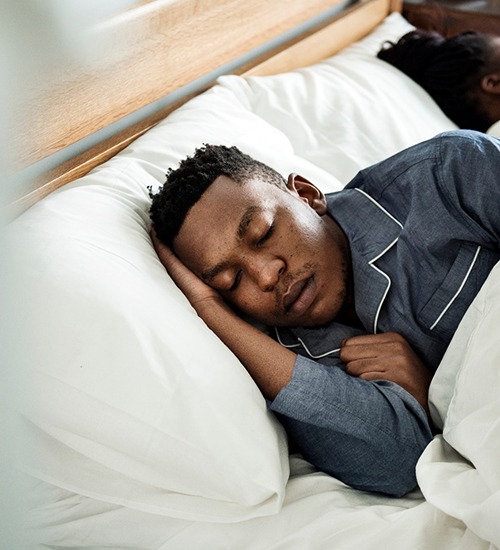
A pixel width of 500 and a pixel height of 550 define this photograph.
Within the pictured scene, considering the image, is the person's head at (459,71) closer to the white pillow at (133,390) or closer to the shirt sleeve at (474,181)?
the shirt sleeve at (474,181)

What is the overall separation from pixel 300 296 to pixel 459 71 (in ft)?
3.46

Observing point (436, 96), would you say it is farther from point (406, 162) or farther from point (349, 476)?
point (349, 476)

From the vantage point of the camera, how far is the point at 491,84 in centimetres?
168

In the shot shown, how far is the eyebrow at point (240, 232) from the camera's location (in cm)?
93

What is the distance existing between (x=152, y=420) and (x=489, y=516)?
34cm

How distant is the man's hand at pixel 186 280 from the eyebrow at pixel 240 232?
1cm

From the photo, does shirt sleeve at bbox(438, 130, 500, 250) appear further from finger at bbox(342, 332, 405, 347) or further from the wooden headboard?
the wooden headboard

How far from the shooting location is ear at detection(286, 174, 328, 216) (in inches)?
42.2

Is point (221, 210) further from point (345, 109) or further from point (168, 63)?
point (345, 109)

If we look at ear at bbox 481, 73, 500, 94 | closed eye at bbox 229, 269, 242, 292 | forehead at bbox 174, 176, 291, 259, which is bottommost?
ear at bbox 481, 73, 500, 94

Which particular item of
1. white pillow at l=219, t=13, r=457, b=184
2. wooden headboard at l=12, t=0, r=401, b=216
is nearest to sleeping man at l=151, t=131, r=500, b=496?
wooden headboard at l=12, t=0, r=401, b=216

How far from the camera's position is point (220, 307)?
909 millimetres

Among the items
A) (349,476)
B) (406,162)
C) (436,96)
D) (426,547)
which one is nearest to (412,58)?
(436,96)

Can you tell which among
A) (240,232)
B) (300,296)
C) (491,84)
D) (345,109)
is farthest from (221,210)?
(491,84)
